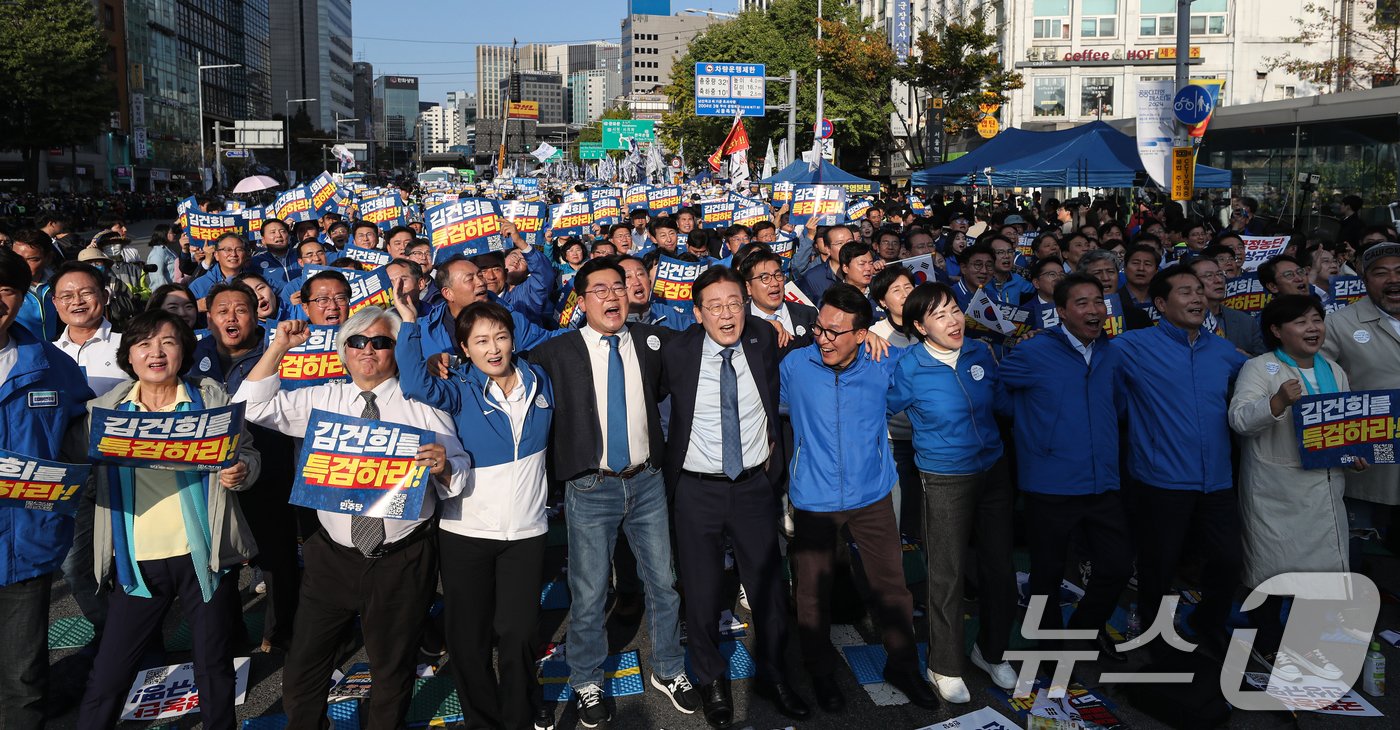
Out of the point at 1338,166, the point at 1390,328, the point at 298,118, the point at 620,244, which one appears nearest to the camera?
the point at 1390,328

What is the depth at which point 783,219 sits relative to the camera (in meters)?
14.0

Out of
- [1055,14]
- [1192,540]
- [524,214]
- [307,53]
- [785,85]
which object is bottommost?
[1192,540]

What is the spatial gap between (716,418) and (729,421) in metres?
0.06

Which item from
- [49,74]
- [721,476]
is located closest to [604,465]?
[721,476]

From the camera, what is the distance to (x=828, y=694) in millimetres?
4867

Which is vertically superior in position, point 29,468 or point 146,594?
point 29,468

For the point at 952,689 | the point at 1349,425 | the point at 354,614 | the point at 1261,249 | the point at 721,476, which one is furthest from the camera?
the point at 1261,249

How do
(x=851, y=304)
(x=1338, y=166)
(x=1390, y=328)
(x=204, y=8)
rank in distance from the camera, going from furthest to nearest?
(x=204, y=8), (x=1338, y=166), (x=1390, y=328), (x=851, y=304)

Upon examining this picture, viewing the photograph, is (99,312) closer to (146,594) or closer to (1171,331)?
(146,594)

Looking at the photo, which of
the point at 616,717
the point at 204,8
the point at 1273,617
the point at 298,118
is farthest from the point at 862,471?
the point at 298,118

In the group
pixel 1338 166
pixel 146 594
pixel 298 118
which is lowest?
pixel 146 594

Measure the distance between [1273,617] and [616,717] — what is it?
3.23 meters

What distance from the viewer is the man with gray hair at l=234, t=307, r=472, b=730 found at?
13.8ft

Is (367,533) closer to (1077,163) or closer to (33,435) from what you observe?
(33,435)
